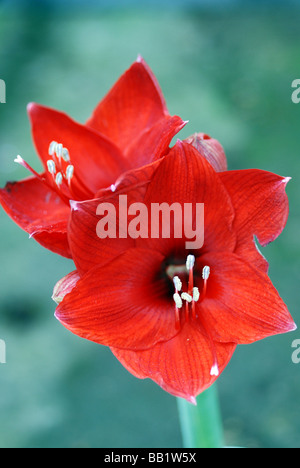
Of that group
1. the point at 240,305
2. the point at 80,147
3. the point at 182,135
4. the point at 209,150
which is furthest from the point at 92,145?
the point at 182,135

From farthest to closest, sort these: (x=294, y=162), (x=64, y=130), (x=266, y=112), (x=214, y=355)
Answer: (x=266, y=112) → (x=294, y=162) → (x=64, y=130) → (x=214, y=355)

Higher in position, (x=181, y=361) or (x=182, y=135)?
(x=182, y=135)

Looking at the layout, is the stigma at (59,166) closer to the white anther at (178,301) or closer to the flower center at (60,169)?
the flower center at (60,169)

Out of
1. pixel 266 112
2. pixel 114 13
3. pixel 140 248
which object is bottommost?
pixel 140 248

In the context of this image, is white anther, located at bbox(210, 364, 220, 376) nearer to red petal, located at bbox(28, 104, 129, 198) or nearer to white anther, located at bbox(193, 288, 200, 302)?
white anther, located at bbox(193, 288, 200, 302)

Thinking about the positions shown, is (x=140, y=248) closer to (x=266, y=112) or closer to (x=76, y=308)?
(x=76, y=308)

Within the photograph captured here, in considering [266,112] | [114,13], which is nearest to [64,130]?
[266,112]

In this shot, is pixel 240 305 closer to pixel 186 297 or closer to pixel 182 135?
pixel 186 297

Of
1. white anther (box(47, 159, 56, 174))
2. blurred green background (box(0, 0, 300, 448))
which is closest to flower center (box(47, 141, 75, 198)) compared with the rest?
white anther (box(47, 159, 56, 174))
